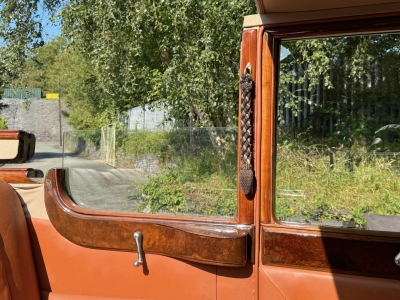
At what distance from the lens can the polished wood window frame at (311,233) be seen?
132 cm

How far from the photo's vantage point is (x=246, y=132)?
4.68 feet

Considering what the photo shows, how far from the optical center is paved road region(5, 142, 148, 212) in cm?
169

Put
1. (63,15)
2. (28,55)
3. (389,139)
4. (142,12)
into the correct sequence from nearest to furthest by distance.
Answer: (389,139) → (142,12) → (63,15) → (28,55)

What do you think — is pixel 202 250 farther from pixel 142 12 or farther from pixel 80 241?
pixel 142 12

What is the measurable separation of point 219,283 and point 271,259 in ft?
0.70

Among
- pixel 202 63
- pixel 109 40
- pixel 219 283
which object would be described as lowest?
pixel 219 283

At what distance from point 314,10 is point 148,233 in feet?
3.18

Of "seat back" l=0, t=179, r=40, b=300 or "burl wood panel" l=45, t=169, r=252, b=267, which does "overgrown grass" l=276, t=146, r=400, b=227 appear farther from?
"seat back" l=0, t=179, r=40, b=300

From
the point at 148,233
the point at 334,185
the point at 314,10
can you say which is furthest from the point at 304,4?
the point at 148,233

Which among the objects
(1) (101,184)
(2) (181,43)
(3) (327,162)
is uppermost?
(2) (181,43)

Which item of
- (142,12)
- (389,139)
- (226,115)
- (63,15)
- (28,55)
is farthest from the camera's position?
(28,55)

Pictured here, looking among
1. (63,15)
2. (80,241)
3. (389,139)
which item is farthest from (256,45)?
(63,15)

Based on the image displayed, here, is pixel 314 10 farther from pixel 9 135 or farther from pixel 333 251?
pixel 9 135

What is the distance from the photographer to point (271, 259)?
1.43 m
